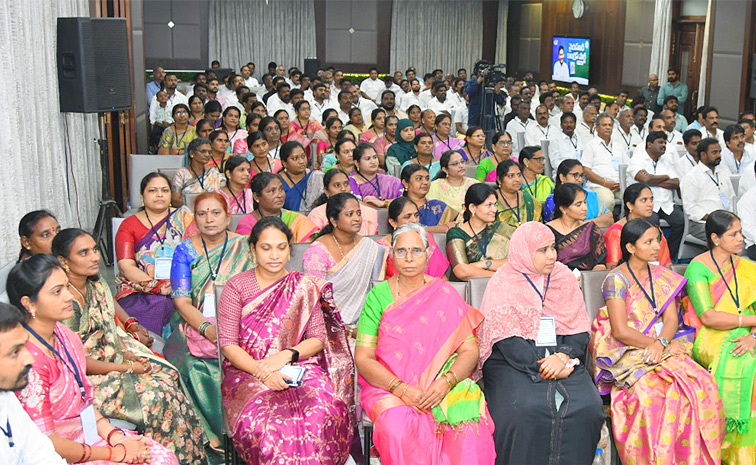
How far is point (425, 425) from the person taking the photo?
125 inches

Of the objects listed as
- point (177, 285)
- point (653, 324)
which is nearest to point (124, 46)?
point (177, 285)

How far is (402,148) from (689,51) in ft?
20.2

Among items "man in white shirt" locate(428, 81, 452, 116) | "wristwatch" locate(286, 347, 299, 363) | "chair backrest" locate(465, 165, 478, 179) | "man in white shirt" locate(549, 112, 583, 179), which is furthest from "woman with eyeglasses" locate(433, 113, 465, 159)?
"wristwatch" locate(286, 347, 299, 363)

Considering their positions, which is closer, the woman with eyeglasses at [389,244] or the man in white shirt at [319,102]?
the woman with eyeglasses at [389,244]

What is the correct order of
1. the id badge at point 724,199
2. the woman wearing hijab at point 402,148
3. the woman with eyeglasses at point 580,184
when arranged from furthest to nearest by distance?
the woman wearing hijab at point 402,148 → the id badge at point 724,199 → the woman with eyeglasses at point 580,184

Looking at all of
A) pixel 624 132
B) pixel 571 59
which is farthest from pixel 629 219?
pixel 571 59

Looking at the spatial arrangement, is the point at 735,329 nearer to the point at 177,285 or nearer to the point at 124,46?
the point at 177,285

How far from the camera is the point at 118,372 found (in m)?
3.31

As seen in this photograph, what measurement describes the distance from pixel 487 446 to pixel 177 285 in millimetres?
1577

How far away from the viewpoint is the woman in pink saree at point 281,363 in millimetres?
3104

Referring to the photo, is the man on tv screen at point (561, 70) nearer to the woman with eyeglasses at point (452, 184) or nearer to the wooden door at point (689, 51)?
the wooden door at point (689, 51)

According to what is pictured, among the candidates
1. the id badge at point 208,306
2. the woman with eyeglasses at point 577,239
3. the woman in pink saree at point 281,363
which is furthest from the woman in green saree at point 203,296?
the woman with eyeglasses at point 577,239

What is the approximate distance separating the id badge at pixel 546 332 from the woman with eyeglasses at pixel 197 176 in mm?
3001

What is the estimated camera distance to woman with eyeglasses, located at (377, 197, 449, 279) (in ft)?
13.9
